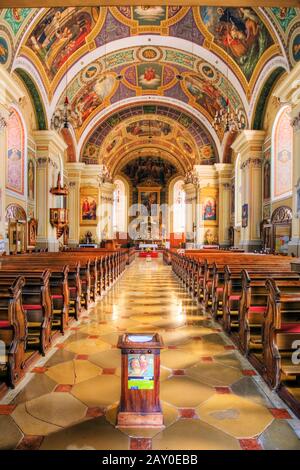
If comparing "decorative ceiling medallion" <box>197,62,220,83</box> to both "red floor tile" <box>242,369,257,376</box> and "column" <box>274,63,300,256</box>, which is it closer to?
A: "column" <box>274,63,300,256</box>

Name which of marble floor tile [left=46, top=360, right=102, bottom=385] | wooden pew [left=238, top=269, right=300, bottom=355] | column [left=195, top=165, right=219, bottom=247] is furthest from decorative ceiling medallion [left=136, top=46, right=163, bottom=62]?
marble floor tile [left=46, top=360, right=102, bottom=385]

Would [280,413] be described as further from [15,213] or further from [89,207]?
[89,207]

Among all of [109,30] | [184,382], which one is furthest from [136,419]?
[109,30]

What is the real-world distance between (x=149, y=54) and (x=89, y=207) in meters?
9.54

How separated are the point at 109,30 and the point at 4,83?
573 centimetres

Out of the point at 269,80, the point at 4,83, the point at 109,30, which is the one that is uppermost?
the point at 109,30

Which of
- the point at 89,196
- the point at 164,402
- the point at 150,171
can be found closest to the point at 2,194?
the point at 164,402

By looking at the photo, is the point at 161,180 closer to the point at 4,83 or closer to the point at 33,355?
the point at 4,83

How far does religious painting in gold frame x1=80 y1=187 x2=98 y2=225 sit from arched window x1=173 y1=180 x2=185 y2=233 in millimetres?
12087

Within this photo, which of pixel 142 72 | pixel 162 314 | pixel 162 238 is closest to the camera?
pixel 162 314

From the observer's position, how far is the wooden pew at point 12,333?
3219mm

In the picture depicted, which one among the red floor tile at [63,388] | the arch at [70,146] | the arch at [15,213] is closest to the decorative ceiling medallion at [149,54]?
the arch at [70,146]

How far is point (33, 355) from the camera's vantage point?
3.89 meters
